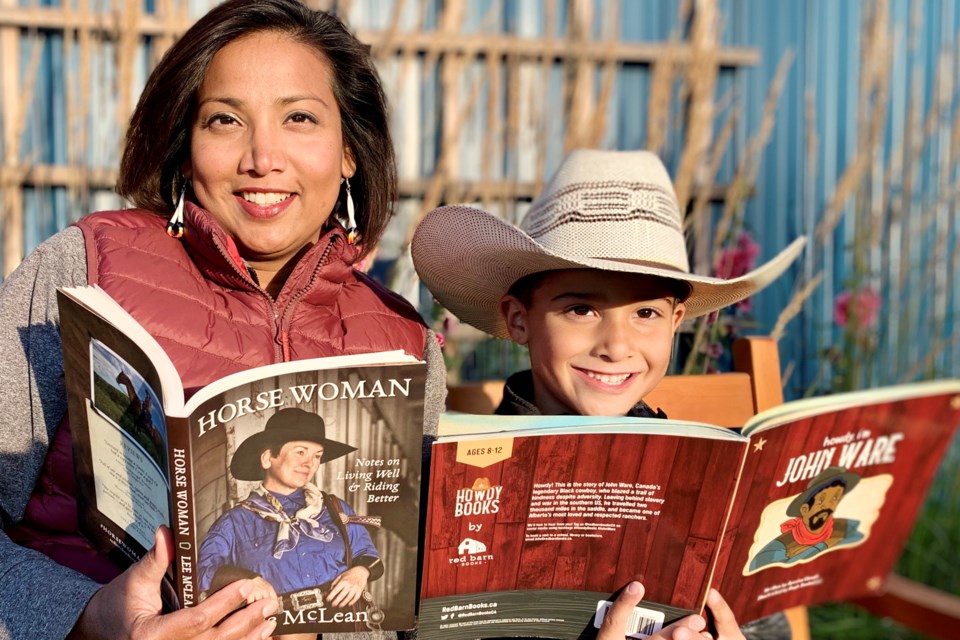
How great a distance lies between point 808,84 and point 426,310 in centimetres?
253

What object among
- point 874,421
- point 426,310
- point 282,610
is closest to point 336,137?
point 282,610

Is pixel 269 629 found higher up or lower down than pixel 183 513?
lower down

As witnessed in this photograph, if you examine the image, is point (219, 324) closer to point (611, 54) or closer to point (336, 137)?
point (336, 137)

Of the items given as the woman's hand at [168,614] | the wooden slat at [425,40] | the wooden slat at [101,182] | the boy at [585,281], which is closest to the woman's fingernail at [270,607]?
the woman's hand at [168,614]

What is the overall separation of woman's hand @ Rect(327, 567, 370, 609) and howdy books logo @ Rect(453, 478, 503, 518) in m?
0.17

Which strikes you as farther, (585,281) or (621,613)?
(585,281)

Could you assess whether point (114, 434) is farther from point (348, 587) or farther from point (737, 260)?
point (737, 260)

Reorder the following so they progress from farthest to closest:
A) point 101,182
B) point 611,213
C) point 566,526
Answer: point 101,182
point 611,213
point 566,526

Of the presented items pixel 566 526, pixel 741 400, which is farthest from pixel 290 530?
pixel 741 400

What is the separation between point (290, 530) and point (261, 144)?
2.46 feet

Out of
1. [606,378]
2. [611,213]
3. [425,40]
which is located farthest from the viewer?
[425,40]

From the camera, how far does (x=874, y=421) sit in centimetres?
169

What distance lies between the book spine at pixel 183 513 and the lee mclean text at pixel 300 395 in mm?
34

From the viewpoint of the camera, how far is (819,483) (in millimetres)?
1678
